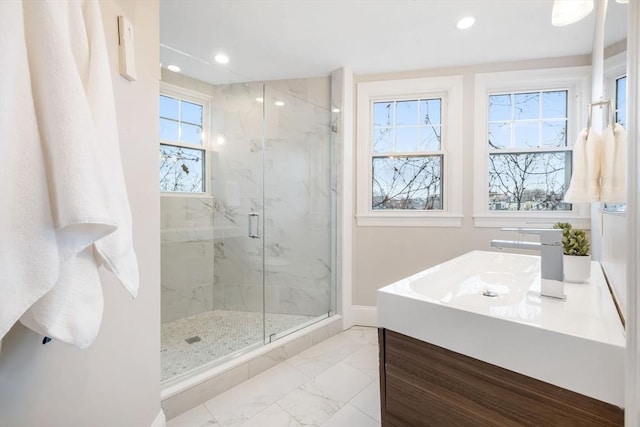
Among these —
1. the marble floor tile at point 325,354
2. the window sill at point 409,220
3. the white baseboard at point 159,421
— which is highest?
the window sill at point 409,220

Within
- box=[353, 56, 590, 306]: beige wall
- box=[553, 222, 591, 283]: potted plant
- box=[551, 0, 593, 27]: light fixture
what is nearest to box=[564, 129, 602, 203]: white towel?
box=[553, 222, 591, 283]: potted plant

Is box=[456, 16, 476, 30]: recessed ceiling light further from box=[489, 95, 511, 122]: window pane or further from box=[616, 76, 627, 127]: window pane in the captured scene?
box=[616, 76, 627, 127]: window pane

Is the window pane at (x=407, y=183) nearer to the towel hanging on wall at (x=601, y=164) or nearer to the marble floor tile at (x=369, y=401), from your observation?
the towel hanging on wall at (x=601, y=164)

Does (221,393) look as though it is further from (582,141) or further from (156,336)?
(582,141)

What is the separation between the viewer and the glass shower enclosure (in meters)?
2.89

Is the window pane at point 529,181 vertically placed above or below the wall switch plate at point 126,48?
below

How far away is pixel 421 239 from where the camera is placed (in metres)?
2.79

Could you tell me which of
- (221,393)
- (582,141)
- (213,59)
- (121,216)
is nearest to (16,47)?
(121,216)

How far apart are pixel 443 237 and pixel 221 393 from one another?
83.6 inches

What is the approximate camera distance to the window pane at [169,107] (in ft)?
8.74

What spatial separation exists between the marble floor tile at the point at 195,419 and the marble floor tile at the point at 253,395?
0.03 meters

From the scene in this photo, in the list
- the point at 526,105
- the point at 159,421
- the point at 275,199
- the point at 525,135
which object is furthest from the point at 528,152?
the point at 159,421

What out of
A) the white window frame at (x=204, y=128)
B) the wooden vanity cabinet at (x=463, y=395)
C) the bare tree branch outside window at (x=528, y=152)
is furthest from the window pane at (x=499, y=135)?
the white window frame at (x=204, y=128)

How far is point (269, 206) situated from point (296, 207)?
10.3 inches
